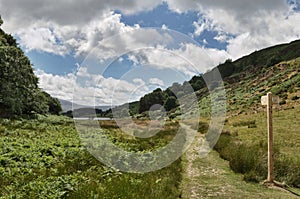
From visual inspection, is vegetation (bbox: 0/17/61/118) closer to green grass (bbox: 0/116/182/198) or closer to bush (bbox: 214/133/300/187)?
green grass (bbox: 0/116/182/198)

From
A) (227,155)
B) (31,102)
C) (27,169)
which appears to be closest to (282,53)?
(31,102)

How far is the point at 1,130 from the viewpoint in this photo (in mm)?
18609

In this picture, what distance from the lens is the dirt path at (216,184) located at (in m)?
8.27

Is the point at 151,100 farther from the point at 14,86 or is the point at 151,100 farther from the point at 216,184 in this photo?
the point at 14,86

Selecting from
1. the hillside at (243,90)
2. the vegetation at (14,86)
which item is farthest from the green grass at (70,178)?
the vegetation at (14,86)

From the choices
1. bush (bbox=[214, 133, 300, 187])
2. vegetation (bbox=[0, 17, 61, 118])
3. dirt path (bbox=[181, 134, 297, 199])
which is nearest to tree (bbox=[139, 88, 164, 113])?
dirt path (bbox=[181, 134, 297, 199])

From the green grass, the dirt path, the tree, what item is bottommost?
the dirt path

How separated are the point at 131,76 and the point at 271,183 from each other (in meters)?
5.69

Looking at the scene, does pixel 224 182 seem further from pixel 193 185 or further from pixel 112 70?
pixel 112 70

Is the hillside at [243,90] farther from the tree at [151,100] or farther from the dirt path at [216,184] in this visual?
the dirt path at [216,184]

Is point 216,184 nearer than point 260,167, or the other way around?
point 216,184

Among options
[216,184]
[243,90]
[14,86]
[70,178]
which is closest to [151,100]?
[216,184]

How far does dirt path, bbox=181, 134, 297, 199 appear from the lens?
27.1ft

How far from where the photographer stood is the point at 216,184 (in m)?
9.44
